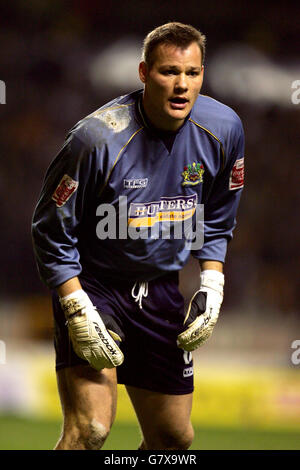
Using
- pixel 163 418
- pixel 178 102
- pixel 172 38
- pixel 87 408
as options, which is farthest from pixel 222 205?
pixel 87 408

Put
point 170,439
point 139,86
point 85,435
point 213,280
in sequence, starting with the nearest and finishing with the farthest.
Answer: point 85,435, point 170,439, point 213,280, point 139,86

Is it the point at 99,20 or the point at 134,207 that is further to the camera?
the point at 99,20

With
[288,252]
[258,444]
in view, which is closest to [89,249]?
[258,444]

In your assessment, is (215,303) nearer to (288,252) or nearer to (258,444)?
(258,444)

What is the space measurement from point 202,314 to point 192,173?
643mm

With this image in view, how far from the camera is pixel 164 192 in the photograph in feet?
11.5

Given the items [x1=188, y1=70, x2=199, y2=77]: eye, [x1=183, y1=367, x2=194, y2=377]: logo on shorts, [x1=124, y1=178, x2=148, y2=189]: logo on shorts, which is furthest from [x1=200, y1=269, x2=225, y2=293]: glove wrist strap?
[x1=188, y1=70, x2=199, y2=77]: eye

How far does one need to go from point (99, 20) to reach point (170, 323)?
637cm

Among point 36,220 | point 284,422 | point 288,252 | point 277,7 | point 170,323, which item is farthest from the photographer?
point 277,7

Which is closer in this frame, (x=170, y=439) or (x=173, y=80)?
(x=173, y=80)

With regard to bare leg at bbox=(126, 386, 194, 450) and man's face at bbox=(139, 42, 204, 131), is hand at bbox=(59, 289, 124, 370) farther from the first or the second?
→ man's face at bbox=(139, 42, 204, 131)

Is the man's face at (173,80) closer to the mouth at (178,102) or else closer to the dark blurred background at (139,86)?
the mouth at (178,102)

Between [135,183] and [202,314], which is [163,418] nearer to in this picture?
[202,314]

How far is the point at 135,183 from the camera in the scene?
342 centimetres
